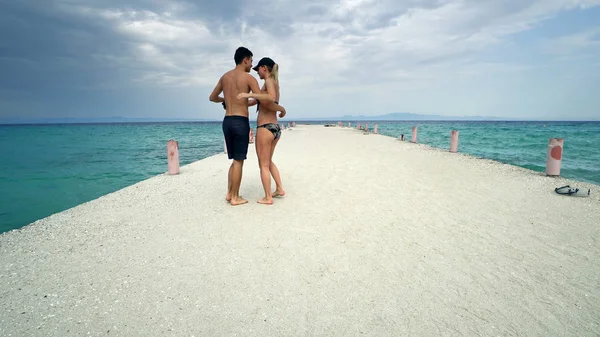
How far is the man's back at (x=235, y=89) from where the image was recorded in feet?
13.5

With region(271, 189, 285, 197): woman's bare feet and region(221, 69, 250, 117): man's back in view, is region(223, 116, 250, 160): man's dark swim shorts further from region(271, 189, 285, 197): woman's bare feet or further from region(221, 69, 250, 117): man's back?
region(271, 189, 285, 197): woman's bare feet

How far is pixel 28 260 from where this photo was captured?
9.28 feet

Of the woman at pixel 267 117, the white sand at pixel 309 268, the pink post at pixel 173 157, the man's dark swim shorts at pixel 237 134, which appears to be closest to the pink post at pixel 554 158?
the white sand at pixel 309 268

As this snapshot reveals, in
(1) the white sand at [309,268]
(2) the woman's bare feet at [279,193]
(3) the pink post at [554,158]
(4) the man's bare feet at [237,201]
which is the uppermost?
(3) the pink post at [554,158]

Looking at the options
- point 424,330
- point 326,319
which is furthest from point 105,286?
point 424,330

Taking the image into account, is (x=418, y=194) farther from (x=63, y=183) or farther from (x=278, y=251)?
(x=63, y=183)

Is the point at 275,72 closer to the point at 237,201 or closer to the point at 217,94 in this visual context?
the point at 217,94

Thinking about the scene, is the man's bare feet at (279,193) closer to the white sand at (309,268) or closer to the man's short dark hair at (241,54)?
the white sand at (309,268)

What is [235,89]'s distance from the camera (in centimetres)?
412

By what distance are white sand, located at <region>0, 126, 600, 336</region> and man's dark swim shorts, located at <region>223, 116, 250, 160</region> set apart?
0.87m

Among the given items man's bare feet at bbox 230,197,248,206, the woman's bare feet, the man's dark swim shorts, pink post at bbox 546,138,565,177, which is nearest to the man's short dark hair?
the man's dark swim shorts

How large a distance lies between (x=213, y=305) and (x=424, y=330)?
1445 millimetres

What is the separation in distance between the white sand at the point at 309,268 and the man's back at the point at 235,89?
4.82ft

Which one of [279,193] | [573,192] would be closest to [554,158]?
[573,192]
